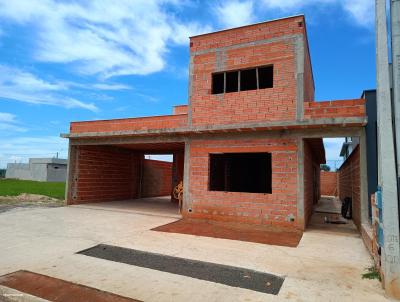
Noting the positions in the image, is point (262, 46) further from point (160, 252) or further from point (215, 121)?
point (160, 252)

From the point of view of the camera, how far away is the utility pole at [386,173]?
394 cm

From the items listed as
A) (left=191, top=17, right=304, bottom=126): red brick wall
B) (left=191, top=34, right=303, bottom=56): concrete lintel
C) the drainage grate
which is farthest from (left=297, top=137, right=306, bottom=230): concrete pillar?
the drainage grate

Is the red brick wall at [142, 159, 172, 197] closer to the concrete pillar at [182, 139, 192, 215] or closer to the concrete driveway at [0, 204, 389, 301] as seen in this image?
the concrete pillar at [182, 139, 192, 215]

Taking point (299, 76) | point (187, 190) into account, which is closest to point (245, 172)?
point (187, 190)

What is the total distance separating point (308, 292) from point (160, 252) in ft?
10.5

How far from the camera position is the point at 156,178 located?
21.2 meters

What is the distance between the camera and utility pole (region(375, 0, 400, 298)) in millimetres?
3939

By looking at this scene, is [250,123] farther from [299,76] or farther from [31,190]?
[31,190]

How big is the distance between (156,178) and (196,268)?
53.6 ft

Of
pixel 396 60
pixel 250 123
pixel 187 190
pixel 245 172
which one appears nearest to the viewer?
pixel 396 60

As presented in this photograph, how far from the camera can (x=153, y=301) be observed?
3773mm

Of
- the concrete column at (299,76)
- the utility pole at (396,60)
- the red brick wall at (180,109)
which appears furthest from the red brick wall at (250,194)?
the red brick wall at (180,109)

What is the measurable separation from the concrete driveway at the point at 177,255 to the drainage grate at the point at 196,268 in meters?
0.18

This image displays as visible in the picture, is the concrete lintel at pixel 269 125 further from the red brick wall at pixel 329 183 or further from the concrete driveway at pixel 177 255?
the red brick wall at pixel 329 183
